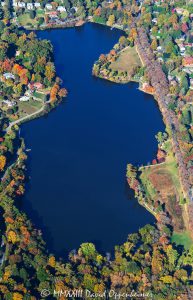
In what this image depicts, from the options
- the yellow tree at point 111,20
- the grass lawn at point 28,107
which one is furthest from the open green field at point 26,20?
the grass lawn at point 28,107

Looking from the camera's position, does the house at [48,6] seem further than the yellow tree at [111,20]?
Yes

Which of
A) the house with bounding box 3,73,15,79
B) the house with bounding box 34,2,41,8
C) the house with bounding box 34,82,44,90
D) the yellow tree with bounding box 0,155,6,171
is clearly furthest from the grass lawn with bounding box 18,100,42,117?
the house with bounding box 34,2,41,8

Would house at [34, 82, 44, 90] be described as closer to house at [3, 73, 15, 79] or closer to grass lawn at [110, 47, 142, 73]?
house at [3, 73, 15, 79]

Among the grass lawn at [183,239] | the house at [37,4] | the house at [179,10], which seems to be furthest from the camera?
the house at [179,10]

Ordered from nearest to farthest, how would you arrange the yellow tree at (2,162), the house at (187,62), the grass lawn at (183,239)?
the grass lawn at (183,239), the yellow tree at (2,162), the house at (187,62)

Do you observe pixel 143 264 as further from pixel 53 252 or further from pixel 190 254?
pixel 53 252

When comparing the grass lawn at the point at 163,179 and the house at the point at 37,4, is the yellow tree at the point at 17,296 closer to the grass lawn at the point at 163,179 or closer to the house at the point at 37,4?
the grass lawn at the point at 163,179

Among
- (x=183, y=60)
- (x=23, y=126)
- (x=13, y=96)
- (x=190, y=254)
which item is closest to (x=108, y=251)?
(x=190, y=254)

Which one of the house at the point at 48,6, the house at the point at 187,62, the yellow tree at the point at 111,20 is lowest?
the house at the point at 187,62

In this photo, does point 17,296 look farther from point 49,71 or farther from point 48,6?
point 48,6
